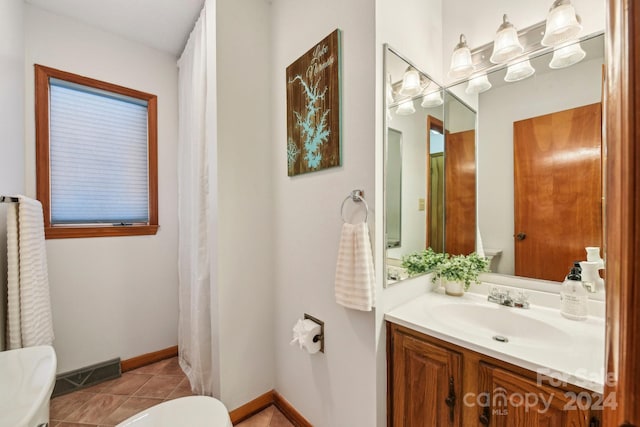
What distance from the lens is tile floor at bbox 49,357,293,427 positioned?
1591 millimetres

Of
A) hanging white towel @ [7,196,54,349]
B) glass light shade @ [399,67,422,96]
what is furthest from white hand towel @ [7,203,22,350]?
glass light shade @ [399,67,422,96]

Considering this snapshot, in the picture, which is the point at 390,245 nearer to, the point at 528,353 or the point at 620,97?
the point at 528,353

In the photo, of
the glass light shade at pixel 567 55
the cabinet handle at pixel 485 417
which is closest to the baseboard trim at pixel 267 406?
the cabinet handle at pixel 485 417

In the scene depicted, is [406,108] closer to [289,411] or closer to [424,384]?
[424,384]

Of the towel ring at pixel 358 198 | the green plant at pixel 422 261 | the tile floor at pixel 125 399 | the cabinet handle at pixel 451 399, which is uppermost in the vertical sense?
the towel ring at pixel 358 198

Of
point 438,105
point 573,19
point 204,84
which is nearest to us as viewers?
point 573,19

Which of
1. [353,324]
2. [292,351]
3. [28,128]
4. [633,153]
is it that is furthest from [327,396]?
[28,128]

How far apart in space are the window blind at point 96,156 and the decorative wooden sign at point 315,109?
59.6 inches

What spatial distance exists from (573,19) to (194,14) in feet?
7.31

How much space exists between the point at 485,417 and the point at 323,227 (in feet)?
3.19

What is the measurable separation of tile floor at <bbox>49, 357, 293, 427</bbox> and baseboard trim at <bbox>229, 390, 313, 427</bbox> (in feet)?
0.09

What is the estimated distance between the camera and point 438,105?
1.53 meters

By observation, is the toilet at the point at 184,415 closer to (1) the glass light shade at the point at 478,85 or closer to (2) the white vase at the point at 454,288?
(2) the white vase at the point at 454,288

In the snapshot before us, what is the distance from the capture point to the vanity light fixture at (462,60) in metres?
1.40
